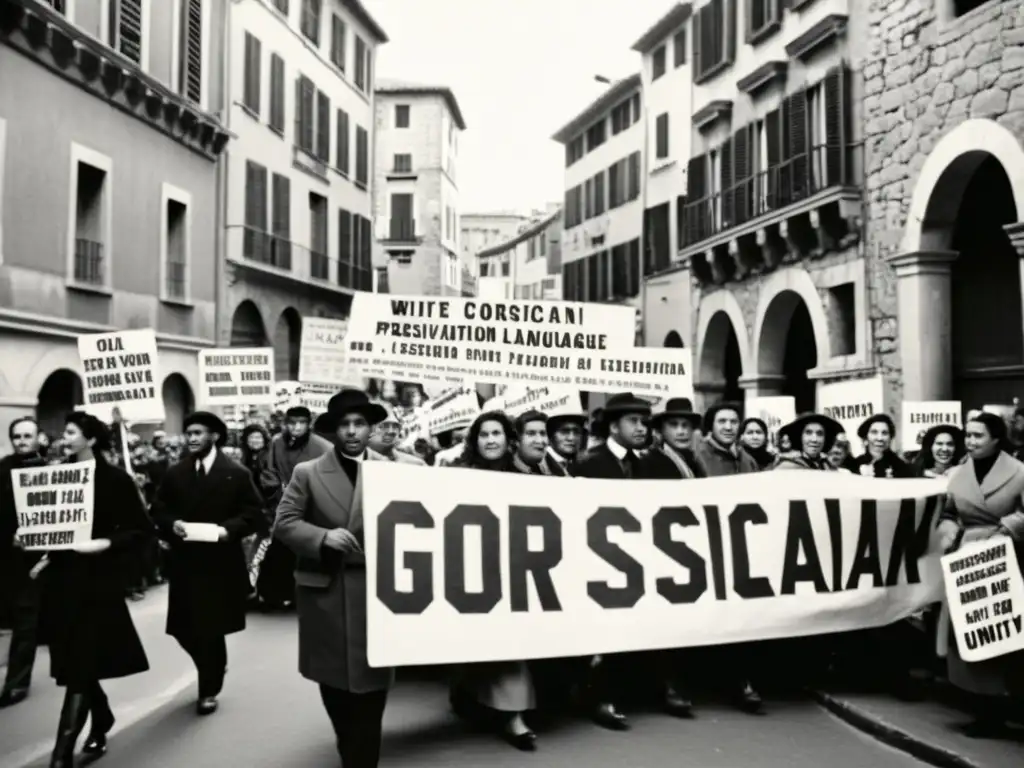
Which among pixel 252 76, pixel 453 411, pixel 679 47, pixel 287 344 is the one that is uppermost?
pixel 679 47

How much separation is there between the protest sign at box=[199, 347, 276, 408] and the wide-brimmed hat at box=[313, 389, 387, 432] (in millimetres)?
8036

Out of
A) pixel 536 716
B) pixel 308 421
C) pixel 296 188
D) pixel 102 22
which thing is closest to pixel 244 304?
pixel 296 188

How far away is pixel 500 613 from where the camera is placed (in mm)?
6348

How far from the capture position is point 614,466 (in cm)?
754

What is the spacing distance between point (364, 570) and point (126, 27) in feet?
57.6

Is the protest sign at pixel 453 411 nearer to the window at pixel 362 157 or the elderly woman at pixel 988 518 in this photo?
the elderly woman at pixel 988 518

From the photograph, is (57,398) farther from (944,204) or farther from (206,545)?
(944,204)

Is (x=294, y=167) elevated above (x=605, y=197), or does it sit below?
below

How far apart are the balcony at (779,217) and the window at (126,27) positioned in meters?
11.5

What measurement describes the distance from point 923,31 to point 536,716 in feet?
41.2

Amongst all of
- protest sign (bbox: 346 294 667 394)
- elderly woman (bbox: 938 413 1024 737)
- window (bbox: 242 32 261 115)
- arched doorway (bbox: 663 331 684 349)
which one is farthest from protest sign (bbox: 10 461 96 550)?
arched doorway (bbox: 663 331 684 349)

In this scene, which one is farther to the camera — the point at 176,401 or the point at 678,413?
the point at 176,401

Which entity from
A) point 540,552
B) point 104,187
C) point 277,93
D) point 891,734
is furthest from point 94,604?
point 277,93

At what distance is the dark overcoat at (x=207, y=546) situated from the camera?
750 cm
